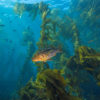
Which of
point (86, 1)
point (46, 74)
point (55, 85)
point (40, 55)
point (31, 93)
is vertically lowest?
point (31, 93)

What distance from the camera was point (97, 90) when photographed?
1424cm

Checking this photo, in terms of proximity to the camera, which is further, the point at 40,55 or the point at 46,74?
the point at 40,55

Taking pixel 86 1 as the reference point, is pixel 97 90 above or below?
below

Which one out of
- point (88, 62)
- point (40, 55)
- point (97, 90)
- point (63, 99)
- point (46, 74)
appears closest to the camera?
point (63, 99)

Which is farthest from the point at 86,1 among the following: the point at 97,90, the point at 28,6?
the point at 97,90

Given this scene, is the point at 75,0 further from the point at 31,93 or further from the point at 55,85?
the point at 55,85

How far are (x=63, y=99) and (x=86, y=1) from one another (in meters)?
16.3

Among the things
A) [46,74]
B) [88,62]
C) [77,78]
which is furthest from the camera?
[77,78]

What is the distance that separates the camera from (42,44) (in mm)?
7164

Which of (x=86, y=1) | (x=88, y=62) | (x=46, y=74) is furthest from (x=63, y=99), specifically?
(x=86, y=1)

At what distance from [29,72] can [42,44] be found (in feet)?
51.9

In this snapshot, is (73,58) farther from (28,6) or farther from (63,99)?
(28,6)

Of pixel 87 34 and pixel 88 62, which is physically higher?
pixel 87 34

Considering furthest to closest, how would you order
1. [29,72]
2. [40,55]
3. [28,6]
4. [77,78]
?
[29,72] < [28,6] < [77,78] < [40,55]
